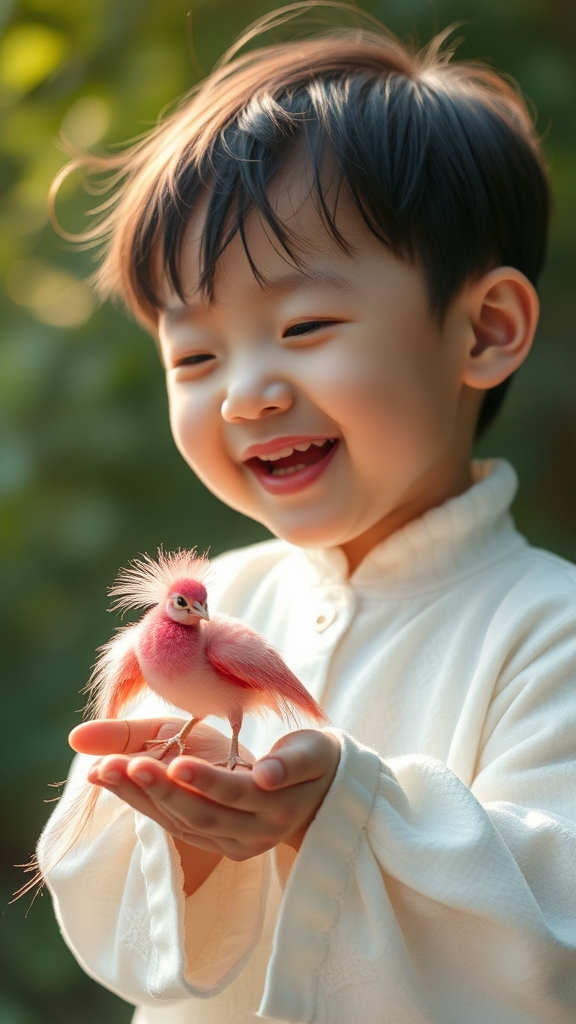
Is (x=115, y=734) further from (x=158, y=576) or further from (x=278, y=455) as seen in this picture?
(x=278, y=455)

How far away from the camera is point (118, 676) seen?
0.76m

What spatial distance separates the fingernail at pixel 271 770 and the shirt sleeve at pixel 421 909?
0.08 metres

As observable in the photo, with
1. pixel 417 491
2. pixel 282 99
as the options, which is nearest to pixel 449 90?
pixel 282 99

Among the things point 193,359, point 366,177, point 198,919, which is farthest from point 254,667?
point 366,177

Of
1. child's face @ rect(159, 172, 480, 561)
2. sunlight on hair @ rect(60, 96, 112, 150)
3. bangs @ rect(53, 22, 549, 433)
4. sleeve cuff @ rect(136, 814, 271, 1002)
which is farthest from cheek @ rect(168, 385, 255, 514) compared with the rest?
sunlight on hair @ rect(60, 96, 112, 150)

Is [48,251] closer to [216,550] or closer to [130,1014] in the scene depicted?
[216,550]

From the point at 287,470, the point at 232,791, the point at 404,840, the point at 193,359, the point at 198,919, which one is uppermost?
the point at 193,359

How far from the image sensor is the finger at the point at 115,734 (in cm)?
74

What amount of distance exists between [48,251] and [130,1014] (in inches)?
50.9

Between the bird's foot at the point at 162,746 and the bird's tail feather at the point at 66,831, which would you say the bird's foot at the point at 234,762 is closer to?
the bird's foot at the point at 162,746

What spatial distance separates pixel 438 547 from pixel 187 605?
0.37 meters

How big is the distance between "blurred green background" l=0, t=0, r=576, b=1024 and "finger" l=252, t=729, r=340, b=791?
2.96ft

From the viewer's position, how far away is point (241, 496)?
3.28 feet

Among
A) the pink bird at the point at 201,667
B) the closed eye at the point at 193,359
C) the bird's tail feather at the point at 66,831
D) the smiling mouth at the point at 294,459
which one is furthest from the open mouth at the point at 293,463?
the bird's tail feather at the point at 66,831
